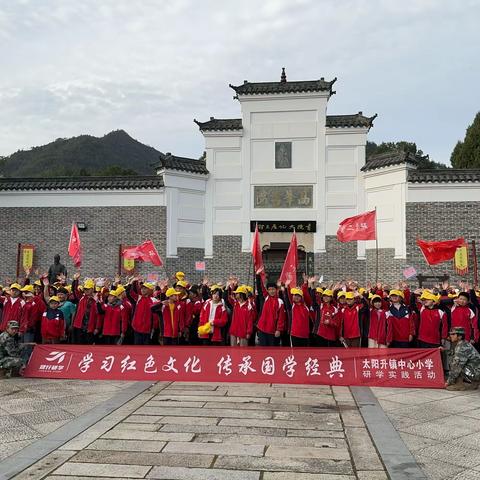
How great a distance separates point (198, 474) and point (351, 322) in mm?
5984

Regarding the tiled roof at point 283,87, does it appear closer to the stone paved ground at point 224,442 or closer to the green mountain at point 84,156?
the stone paved ground at point 224,442

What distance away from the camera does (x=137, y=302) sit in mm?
10484

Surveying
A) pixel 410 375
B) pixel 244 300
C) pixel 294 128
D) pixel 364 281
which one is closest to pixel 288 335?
pixel 244 300

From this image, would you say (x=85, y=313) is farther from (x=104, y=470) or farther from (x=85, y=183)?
(x=85, y=183)

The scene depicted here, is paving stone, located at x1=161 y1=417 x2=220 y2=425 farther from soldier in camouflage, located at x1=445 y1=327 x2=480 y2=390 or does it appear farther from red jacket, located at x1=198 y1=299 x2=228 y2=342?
soldier in camouflage, located at x1=445 y1=327 x2=480 y2=390

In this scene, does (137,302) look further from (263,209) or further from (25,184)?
(25,184)

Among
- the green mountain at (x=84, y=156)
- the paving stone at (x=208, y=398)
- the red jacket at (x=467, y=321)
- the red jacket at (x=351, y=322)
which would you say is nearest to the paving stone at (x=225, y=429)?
the paving stone at (x=208, y=398)

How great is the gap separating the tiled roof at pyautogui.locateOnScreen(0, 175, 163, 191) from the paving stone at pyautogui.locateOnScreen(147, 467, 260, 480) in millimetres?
17249

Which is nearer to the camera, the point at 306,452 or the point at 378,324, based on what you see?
the point at 306,452

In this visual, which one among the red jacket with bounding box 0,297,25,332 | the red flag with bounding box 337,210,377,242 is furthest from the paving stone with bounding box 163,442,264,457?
the red flag with bounding box 337,210,377,242

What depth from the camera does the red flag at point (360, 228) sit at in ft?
47.0

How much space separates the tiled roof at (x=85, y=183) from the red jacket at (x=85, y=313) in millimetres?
10898

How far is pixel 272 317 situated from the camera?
32.2 feet

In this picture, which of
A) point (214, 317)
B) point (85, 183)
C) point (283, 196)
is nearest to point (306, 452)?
point (214, 317)
